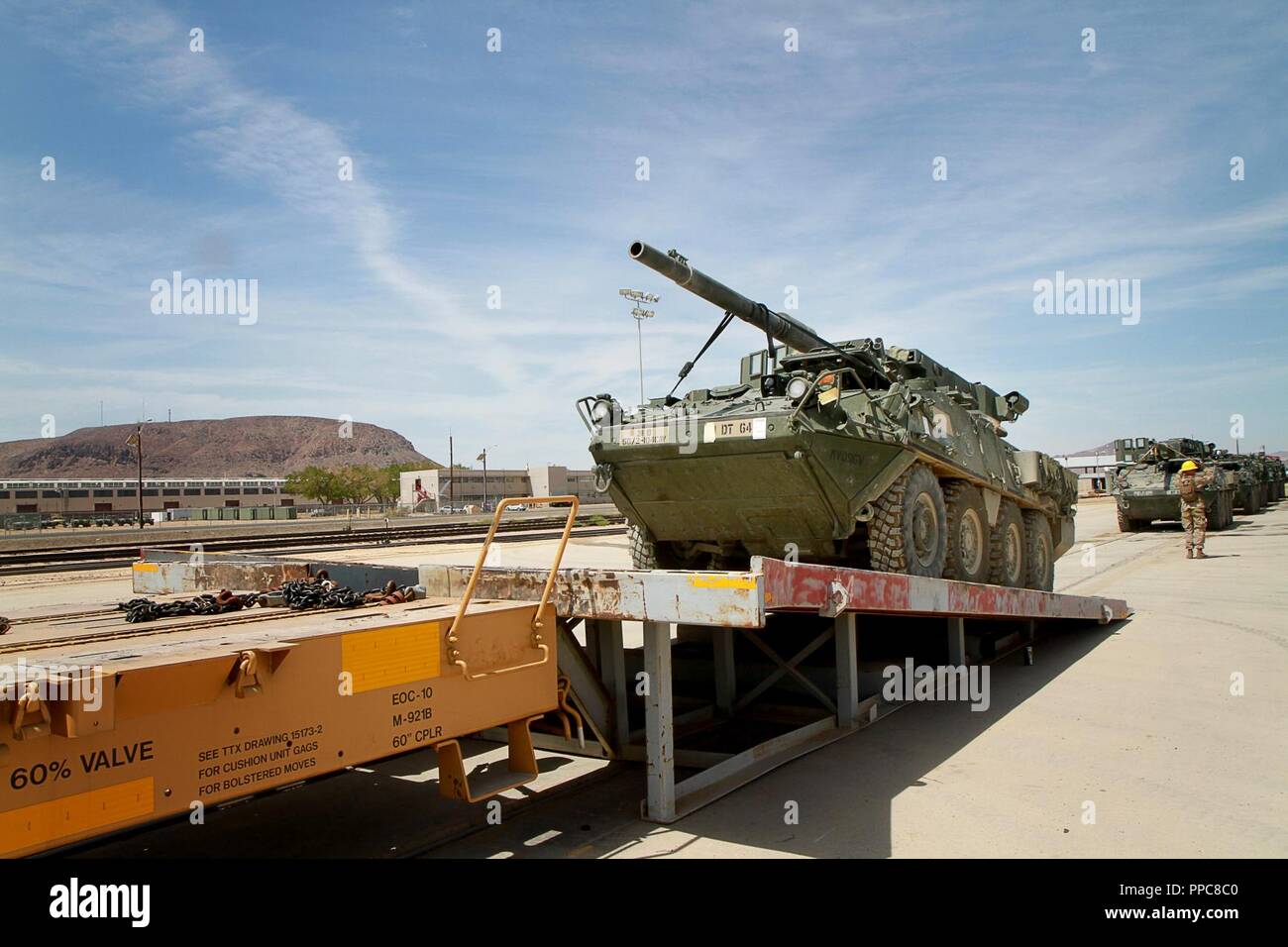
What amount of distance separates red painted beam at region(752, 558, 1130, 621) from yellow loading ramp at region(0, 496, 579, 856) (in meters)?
1.08

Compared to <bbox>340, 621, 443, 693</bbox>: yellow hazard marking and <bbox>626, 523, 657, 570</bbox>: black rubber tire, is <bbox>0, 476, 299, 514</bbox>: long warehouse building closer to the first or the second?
<bbox>626, 523, 657, 570</bbox>: black rubber tire

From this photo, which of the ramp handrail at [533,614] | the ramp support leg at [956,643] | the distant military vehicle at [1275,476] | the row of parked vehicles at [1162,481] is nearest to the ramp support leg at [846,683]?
the ramp support leg at [956,643]

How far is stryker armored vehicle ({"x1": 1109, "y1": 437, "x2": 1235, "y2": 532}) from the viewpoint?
85.0ft

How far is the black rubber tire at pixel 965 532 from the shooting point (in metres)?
8.73

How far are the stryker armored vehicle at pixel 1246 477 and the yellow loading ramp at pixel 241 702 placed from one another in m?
31.3

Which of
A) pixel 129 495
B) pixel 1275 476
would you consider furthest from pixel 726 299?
pixel 129 495

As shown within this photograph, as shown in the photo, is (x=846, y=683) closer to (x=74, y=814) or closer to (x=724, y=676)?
(x=724, y=676)

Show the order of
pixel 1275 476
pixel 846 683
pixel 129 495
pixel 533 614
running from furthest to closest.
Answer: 1. pixel 129 495
2. pixel 1275 476
3. pixel 846 683
4. pixel 533 614

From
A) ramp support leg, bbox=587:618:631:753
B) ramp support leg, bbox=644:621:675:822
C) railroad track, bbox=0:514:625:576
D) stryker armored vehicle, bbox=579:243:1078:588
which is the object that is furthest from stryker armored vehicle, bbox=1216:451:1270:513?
ramp support leg, bbox=644:621:675:822

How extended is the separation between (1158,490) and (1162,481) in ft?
0.95

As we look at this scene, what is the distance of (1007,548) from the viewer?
996 cm

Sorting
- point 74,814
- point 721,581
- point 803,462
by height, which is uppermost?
point 803,462

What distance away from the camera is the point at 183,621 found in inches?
169
